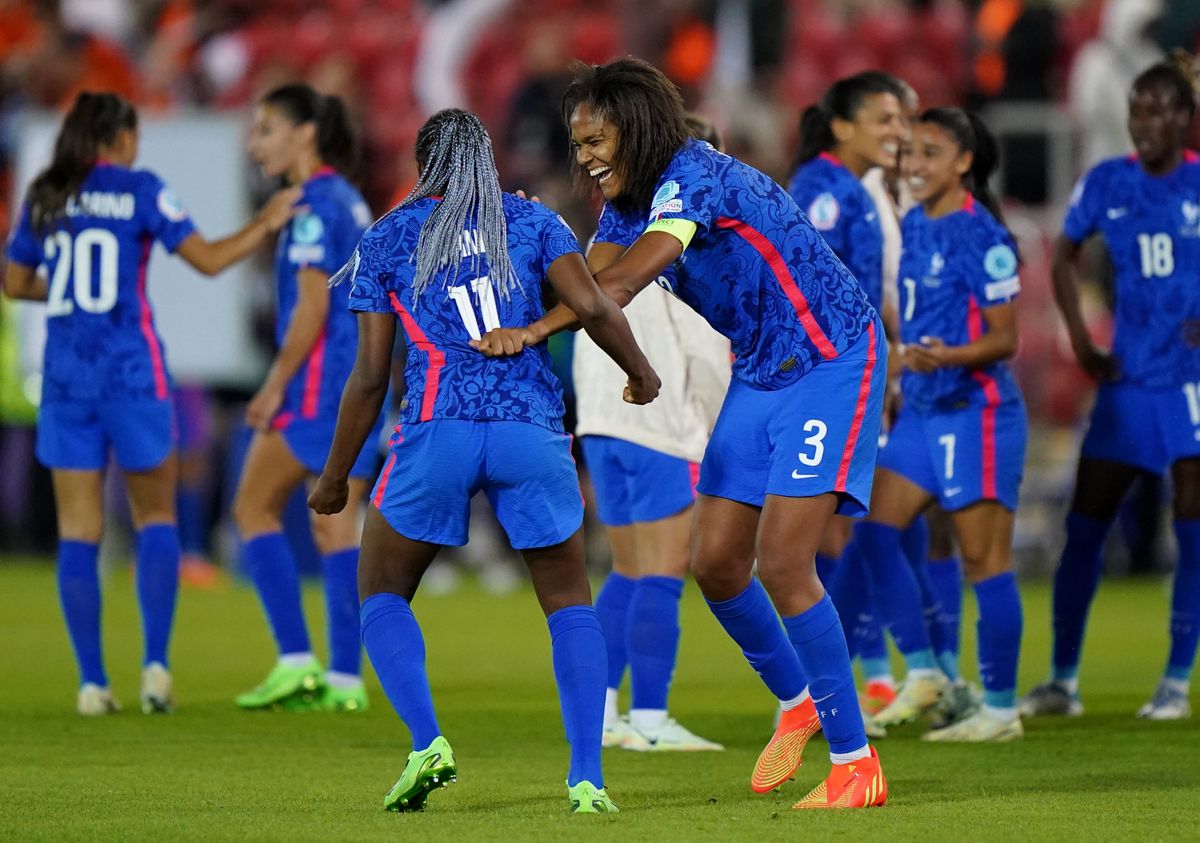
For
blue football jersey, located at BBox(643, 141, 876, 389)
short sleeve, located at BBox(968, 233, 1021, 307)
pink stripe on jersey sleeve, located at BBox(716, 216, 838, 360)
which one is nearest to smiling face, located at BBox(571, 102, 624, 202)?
blue football jersey, located at BBox(643, 141, 876, 389)

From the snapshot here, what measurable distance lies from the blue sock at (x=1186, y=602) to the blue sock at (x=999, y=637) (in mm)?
986

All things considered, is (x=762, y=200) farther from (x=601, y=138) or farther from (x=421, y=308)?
(x=421, y=308)

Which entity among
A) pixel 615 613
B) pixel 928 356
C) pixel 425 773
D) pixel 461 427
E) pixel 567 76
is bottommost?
pixel 425 773

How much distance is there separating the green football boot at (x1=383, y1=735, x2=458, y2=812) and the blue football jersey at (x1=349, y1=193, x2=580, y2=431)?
0.91m

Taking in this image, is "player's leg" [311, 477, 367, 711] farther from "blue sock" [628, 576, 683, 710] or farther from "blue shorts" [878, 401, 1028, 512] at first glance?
"blue shorts" [878, 401, 1028, 512]

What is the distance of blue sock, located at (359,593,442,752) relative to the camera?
18.6ft

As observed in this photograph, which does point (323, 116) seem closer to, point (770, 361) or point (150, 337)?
point (150, 337)

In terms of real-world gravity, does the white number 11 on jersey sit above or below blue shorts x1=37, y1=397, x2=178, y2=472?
above

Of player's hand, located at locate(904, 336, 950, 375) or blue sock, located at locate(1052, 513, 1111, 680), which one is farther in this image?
blue sock, located at locate(1052, 513, 1111, 680)

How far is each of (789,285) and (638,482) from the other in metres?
1.86

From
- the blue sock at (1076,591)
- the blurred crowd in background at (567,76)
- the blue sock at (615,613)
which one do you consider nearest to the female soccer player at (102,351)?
the blue sock at (615,613)

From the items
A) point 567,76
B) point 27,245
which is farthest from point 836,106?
point 567,76

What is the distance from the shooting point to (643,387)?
5633 millimetres

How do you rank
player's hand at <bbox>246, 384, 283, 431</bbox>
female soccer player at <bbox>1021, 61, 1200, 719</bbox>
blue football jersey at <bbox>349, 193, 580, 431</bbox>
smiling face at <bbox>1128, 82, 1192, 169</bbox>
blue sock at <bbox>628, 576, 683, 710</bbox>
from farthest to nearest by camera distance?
1. player's hand at <bbox>246, 384, 283, 431</bbox>
2. female soccer player at <bbox>1021, 61, 1200, 719</bbox>
3. smiling face at <bbox>1128, 82, 1192, 169</bbox>
4. blue sock at <bbox>628, 576, 683, 710</bbox>
5. blue football jersey at <bbox>349, 193, 580, 431</bbox>
